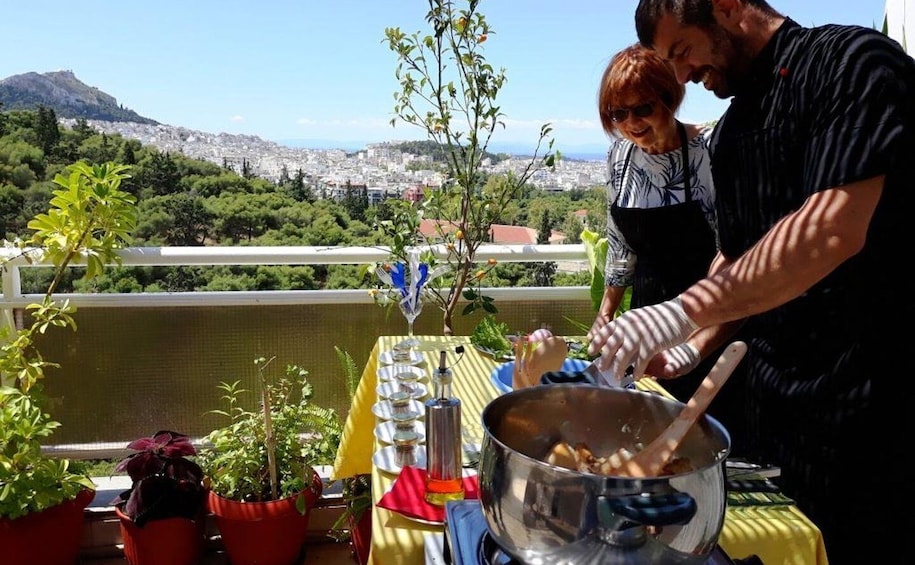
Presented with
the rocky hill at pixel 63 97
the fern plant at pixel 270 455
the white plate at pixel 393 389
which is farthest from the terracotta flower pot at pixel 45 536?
the rocky hill at pixel 63 97

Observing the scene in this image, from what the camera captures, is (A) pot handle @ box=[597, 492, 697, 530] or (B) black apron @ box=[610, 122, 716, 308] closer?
(A) pot handle @ box=[597, 492, 697, 530]

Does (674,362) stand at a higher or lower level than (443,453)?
higher

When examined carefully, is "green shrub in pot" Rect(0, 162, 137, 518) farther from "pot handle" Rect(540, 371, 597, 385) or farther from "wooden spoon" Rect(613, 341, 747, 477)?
"wooden spoon" Rect(613, 341, 747, 477)

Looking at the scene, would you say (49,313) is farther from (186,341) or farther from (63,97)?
(63,97)

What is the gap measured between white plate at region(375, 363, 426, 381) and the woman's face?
99 cm

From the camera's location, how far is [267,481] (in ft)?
7.95

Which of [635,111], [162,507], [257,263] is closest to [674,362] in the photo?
[635,111]

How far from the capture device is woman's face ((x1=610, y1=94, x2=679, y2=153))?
2.03 m

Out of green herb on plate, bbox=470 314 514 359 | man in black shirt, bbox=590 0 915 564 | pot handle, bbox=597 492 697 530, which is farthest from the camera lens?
green herb on plate, bbox=470 314 514 359

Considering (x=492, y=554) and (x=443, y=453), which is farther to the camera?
(x=443, y=453)

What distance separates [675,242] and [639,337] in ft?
3.73

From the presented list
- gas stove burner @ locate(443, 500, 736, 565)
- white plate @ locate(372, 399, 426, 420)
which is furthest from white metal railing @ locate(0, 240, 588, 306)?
gas stove burner @ locate(443, 500, 736, 565)

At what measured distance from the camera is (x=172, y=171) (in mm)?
3926

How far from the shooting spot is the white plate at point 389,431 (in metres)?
1.41
